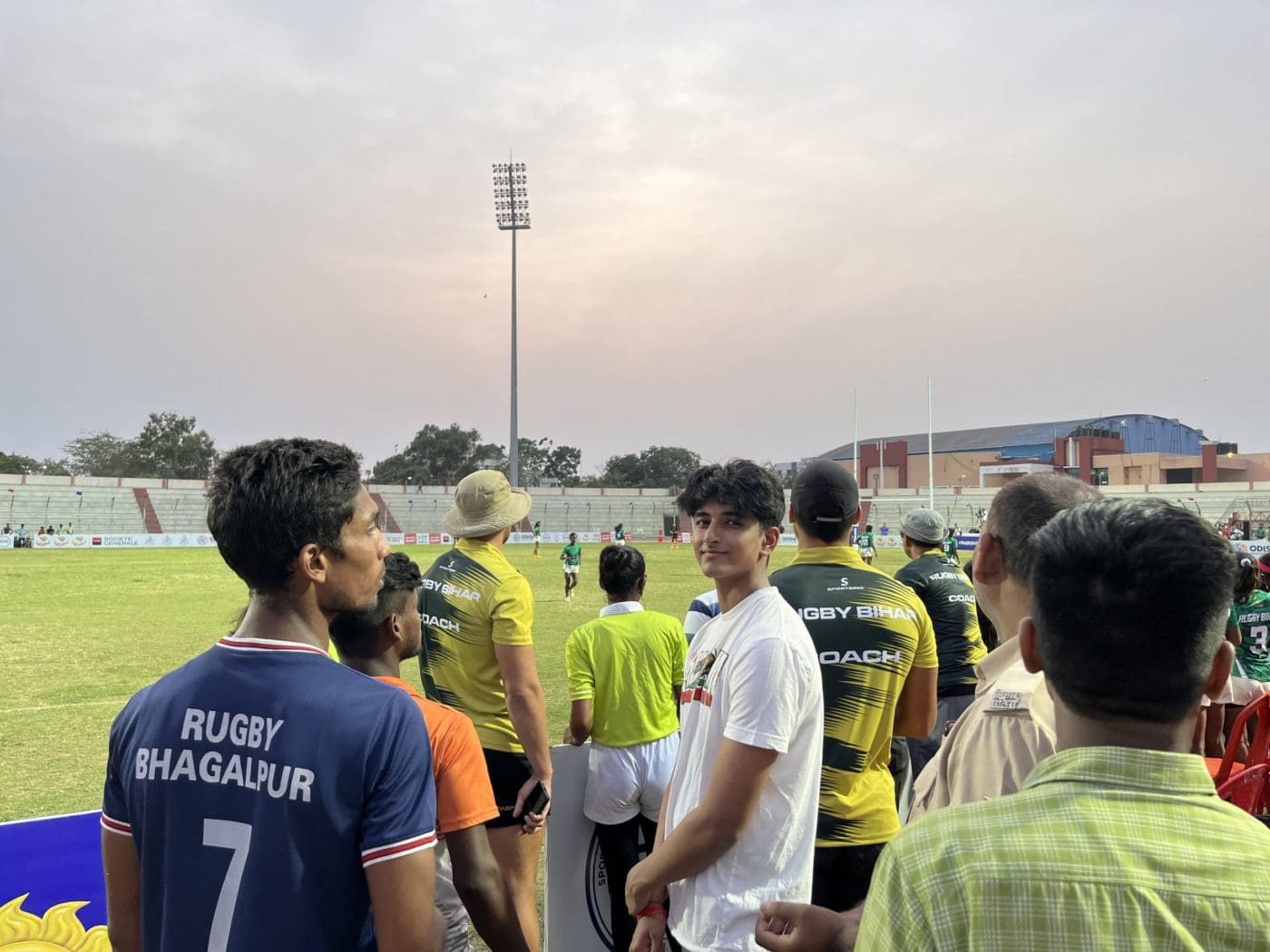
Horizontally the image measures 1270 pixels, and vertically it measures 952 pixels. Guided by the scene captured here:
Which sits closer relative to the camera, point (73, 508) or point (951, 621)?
point (951, 621)

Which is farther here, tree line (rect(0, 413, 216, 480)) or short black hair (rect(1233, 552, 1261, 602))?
tree line (rect(0, 413, 216, 480))

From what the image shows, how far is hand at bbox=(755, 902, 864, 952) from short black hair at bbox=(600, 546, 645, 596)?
3.35 m

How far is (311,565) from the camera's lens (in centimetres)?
197

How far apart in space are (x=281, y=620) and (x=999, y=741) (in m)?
1.59

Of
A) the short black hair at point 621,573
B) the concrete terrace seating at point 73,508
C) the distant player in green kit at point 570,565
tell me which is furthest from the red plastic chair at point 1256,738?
the concrete terrace seating at point 73,508

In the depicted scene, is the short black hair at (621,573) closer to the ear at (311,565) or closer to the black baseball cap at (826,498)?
the black baseball cap at (826,498)

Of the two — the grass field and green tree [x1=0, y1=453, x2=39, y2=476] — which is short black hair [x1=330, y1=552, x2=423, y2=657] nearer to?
the grass field

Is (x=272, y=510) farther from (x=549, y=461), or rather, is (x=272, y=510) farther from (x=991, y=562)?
(x=549, y=461)

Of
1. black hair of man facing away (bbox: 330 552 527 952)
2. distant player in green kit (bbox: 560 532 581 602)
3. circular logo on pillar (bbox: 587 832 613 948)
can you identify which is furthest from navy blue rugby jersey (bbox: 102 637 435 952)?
distant player in green kit (bbox: 560 532 581 602)

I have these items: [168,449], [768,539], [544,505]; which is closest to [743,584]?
[768,539]

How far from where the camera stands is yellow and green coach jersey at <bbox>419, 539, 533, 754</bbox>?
13.7ft

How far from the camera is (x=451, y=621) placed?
4.21 m

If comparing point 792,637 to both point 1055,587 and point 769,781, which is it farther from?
point 1055,587

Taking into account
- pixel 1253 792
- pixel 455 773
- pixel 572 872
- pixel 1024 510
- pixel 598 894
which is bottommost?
pixel 598 894
